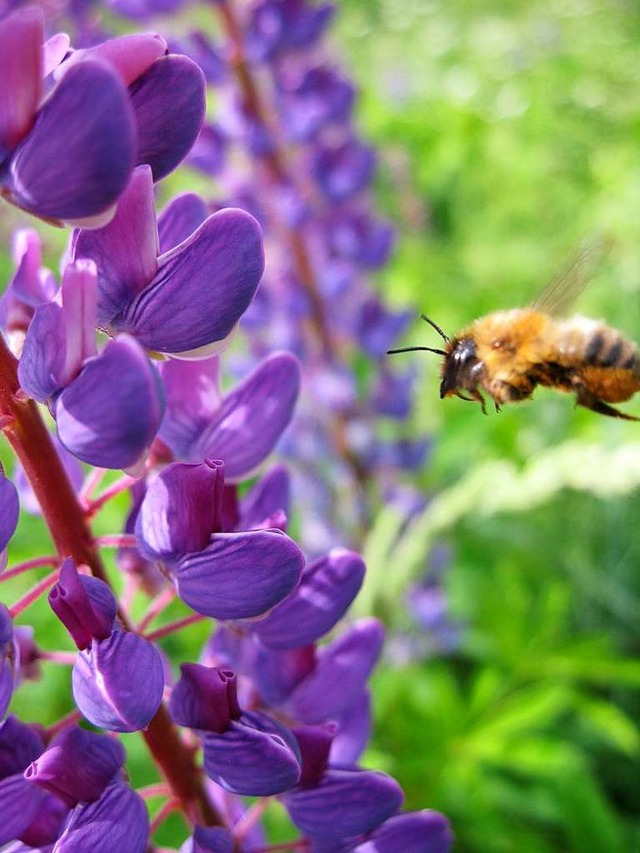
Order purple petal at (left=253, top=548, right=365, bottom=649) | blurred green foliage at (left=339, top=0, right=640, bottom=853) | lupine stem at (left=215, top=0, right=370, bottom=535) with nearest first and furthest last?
purple petal at (left=253, top=548, right=365, bottom=649) → blurred green foliage at (left=339, top=0, right=640, bottom=853) → lupine stem at (left=215, top=0, right=370, bottom=535)

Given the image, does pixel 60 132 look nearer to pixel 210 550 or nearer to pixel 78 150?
pixel 78 150

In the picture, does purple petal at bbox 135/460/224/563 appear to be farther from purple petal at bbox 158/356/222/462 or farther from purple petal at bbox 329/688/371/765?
purple petal at bbox 329/688/371/765

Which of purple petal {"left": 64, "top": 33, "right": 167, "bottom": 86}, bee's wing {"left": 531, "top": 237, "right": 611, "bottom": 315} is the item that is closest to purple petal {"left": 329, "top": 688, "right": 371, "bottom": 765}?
bee's wing {"left": 531, "top": 237, "right": 611, "bottom": 315}

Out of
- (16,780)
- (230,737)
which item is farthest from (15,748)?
(230,737)

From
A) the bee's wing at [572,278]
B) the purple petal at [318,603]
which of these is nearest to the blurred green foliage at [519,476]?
the bee's wing at [572,278]

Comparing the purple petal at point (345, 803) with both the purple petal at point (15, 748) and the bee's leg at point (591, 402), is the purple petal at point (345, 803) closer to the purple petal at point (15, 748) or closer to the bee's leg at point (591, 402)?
the purple petal at point (15, 748)

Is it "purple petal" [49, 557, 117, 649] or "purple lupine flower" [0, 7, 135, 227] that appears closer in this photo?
"purple lupine flower" [0, 7, 135, 227]
